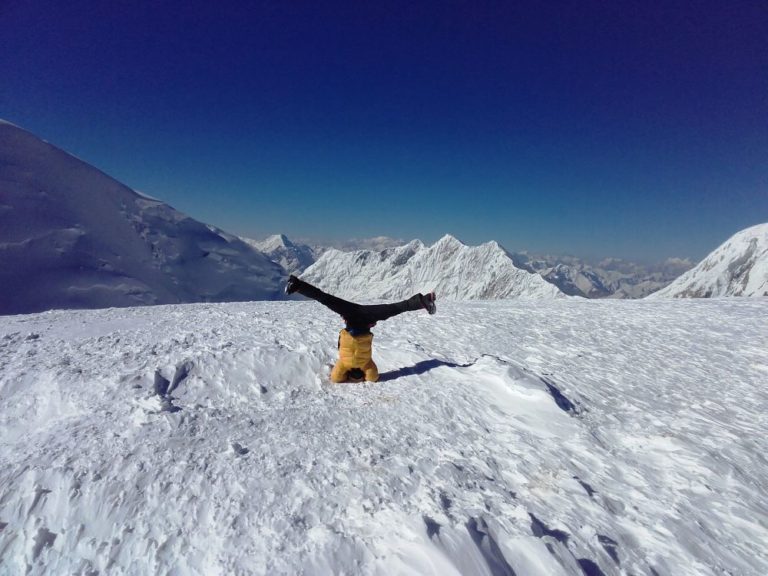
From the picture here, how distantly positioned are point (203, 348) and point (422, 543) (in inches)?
212

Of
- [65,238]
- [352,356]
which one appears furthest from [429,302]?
[65,238]

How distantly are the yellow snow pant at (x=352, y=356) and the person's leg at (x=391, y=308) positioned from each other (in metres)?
0.36

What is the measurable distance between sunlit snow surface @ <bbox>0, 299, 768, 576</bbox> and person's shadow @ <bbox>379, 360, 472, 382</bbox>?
60mm

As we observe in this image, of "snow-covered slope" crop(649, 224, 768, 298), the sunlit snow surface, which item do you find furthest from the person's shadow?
"snow-covered slope" crop(649, 224, 768, 298)

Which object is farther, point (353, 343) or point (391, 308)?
point (391, 308)

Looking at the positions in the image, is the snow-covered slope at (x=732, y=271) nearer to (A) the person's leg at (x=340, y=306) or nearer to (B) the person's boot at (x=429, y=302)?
(B) the person's boot at (x=429, y=302)

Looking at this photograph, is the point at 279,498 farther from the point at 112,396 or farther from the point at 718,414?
the point at 718,414

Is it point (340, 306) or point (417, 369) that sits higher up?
point (340, 306)

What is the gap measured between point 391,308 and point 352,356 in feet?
3.56

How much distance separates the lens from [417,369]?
673cm

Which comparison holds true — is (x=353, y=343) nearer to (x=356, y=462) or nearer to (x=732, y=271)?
(x=356, y=462)

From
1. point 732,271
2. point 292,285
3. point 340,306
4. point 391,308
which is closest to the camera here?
point 292,285

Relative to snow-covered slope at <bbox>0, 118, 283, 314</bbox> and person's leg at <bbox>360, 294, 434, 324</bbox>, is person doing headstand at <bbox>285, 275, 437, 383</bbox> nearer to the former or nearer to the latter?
person's leg at <bbox>360, 294, 434, 324</bbox>

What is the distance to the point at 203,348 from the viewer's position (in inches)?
257
